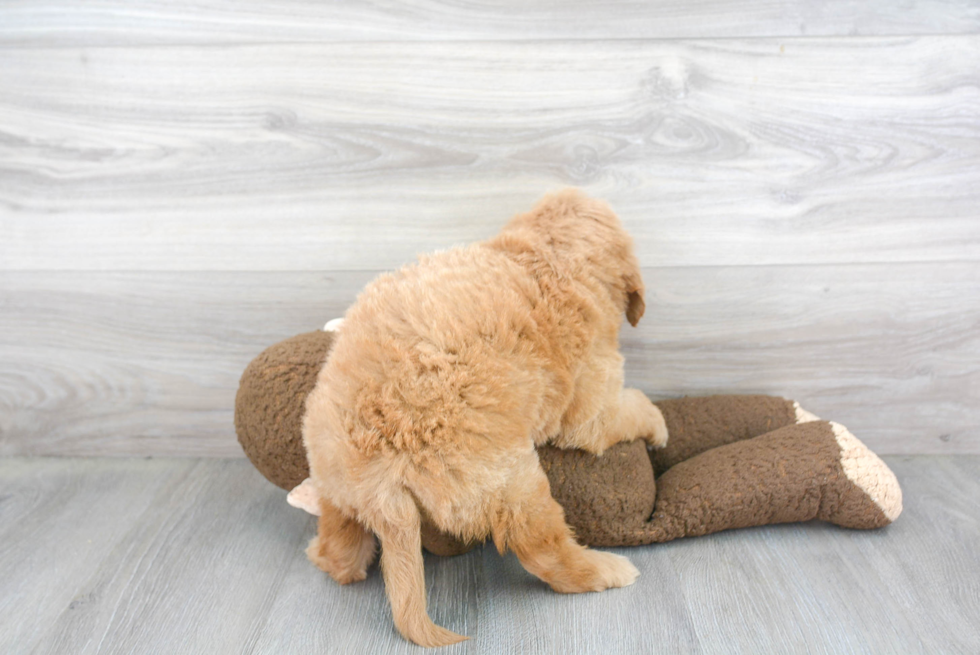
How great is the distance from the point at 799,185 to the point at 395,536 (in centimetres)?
104

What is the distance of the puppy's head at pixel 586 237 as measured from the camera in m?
1.08

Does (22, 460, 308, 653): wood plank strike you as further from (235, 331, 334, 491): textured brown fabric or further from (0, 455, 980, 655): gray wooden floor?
(235, 331, 334, 491): textured brown fabric

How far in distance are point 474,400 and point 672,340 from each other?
0.65 m

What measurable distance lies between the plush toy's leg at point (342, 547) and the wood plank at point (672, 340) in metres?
0.51

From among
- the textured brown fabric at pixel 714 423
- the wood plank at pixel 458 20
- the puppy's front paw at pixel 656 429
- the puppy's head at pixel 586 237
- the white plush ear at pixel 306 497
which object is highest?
the wood plank at pixel 458 20

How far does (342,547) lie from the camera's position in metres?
1.09

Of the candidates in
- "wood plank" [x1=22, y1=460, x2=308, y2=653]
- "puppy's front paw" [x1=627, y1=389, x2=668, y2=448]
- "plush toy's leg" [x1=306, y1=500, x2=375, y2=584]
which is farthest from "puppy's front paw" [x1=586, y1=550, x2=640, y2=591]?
"wood plank" [x1=22, y1=460, x2=308, y2=653]

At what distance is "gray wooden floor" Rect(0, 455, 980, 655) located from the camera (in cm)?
A: 98

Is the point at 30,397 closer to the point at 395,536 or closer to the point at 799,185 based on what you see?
the point at 395,536

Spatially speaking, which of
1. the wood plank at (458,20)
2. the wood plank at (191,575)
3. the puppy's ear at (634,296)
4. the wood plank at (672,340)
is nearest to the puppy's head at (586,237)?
the puppy's ear at (634,296)

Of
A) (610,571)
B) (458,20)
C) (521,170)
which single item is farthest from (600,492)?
(458,20)

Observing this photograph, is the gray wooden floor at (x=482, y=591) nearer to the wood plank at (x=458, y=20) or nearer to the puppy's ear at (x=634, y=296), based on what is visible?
the puppy's ear at (x=634, y=296)

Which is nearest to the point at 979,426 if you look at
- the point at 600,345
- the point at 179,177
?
the point at 600,345

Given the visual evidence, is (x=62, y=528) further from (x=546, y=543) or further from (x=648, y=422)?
(x=648, y=422)
